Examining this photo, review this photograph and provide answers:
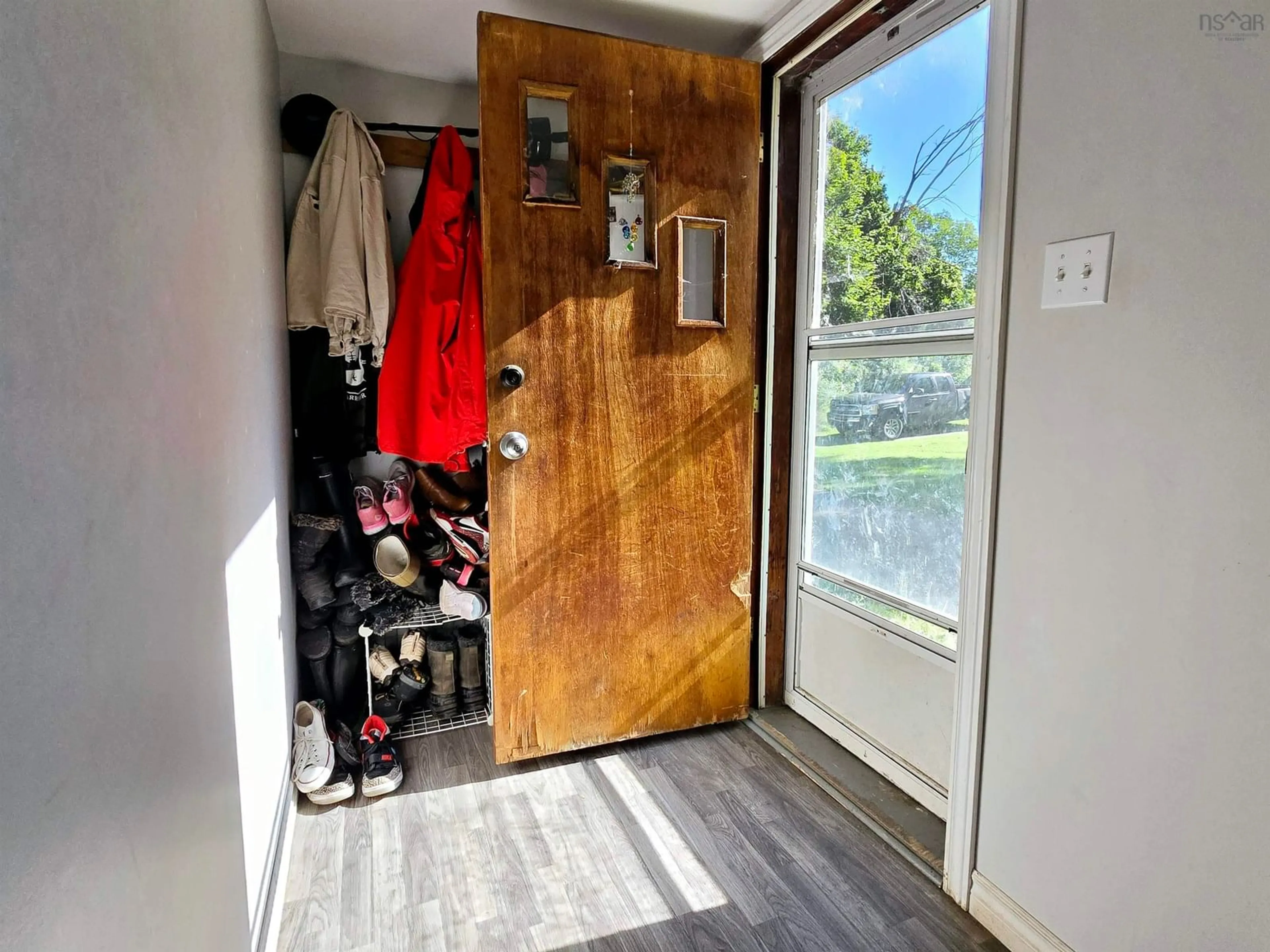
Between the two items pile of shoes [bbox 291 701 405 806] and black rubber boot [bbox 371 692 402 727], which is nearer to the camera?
pile of shoes [bbox 291 701 405 806]

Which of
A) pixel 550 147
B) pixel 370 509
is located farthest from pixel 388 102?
pixel 370 509

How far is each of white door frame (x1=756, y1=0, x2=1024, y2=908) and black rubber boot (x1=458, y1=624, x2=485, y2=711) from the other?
1432 mm

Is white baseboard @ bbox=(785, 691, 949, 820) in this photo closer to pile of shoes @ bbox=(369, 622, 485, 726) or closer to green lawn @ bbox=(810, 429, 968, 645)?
green lawn @ bbox=(810, 429, 968, 645)

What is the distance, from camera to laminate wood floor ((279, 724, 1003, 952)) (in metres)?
1.38

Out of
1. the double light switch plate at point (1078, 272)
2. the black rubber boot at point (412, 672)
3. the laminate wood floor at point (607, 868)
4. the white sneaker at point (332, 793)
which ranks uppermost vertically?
the double light switch plate at point (1078, 272)

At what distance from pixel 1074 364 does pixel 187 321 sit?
141cm

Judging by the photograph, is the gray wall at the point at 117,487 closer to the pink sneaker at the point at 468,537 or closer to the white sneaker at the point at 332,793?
the white sneaker at the point at 332,793

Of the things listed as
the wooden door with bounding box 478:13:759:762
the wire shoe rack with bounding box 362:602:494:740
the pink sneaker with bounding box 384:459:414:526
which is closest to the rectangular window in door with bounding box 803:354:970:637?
the wooden door with bounding box 478:13:759:762

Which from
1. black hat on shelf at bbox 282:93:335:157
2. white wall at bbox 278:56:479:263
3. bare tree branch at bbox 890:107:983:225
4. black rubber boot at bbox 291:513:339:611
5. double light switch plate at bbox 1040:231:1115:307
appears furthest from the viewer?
white wall at bbox 278:56:479:263

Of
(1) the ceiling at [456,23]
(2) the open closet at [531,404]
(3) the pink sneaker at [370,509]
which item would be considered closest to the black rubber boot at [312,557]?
(2) the open closet at [531,404]

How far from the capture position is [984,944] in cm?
135

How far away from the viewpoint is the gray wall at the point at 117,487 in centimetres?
49

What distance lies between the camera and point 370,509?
215cm

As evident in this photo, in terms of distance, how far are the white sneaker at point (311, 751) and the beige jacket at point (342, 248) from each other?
1068mm
